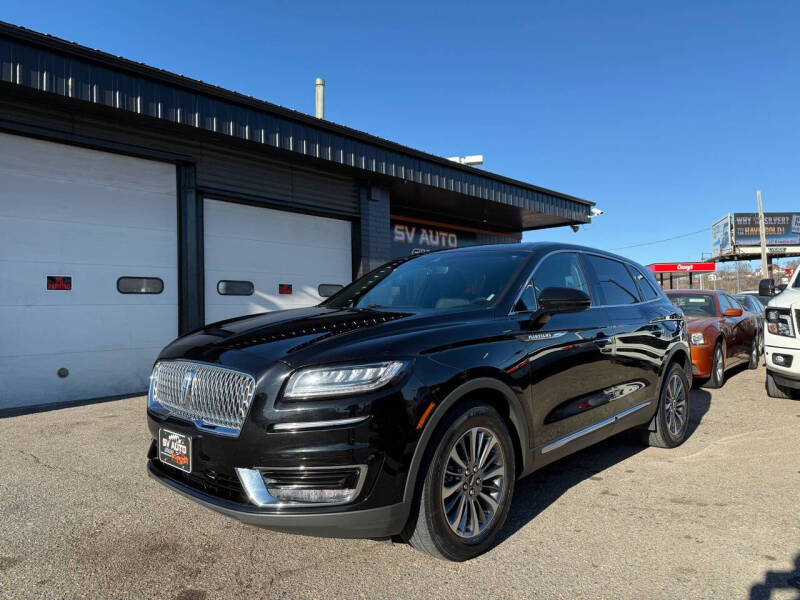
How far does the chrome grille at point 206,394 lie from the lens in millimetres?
2510

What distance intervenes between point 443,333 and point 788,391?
6.61 m

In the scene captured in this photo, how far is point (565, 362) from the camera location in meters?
3.46

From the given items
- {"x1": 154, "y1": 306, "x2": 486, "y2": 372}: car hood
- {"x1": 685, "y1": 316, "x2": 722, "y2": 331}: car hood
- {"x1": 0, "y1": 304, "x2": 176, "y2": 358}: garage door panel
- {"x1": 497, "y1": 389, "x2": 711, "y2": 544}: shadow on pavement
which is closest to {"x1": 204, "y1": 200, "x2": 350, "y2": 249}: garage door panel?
{"x1": 0, "y1": 304, "x2": 176, "y2": 358}: garage door panel

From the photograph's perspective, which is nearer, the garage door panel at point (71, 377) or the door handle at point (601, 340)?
the door handle at point (601, 340)

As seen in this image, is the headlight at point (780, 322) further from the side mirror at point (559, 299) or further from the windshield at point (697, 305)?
the side mirror at point (559, 299)

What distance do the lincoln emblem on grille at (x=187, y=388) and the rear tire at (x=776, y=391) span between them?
732 cm

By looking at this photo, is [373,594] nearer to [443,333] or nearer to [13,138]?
[443,333]

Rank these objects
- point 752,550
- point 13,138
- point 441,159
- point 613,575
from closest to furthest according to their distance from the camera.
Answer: point 613,575 → point 752,550 → point 13,138 → point 441,159

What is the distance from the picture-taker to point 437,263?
13.2 ft

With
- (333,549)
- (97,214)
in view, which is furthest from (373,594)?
(97,214)

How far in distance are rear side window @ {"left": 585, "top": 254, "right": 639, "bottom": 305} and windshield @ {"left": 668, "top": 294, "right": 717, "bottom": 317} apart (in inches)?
174

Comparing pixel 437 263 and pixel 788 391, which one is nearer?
pixel 437 263

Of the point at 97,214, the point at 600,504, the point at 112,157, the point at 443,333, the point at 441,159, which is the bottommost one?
the point at 600,504

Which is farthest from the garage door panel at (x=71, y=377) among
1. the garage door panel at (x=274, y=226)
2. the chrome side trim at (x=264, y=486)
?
the chrome side trim at (x=264, y=486)
